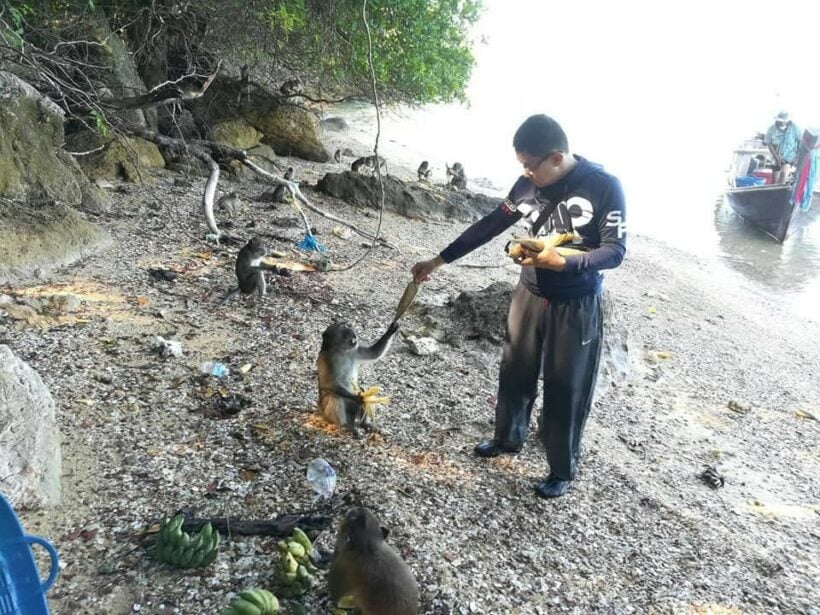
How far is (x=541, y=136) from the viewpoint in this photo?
10.7ft

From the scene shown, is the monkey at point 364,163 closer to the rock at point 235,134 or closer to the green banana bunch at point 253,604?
the rock at point 235,134

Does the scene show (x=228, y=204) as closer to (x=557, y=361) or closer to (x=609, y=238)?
(x=557, y=361)

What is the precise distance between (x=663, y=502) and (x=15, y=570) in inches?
150

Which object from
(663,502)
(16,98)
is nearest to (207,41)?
(16,98)

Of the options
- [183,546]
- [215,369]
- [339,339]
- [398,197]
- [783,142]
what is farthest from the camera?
[783,142]

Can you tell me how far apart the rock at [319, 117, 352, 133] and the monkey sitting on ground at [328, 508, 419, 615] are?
24396mm

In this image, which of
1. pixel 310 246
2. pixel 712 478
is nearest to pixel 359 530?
pixel 712 478

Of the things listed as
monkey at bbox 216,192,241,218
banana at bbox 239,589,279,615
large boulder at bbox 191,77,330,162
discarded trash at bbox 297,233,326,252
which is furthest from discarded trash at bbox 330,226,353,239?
banana at bbox 239,589,279,615

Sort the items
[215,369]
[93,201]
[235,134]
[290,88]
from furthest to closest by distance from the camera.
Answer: [290,88]
[235,134]
[93,201]
[215,369]

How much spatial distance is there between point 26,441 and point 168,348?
1909mm

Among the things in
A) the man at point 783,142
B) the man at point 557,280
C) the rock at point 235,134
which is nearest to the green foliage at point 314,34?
the rock at point 235,134

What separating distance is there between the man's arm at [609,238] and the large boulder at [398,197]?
8.75 m

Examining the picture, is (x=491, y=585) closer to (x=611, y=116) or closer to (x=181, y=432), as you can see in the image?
(x=181, y=432)

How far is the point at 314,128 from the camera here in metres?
15.3
